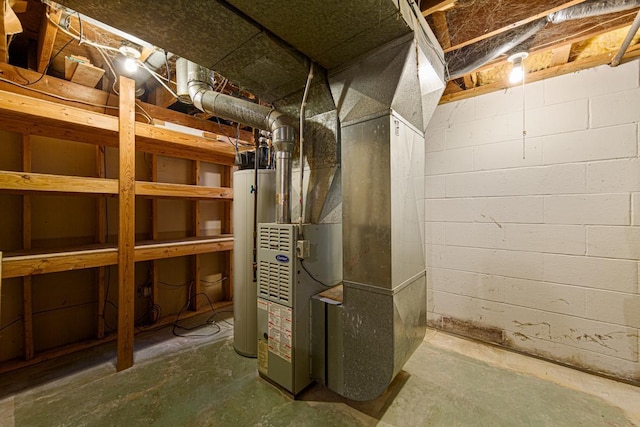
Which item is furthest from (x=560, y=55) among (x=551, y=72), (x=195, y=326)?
(x=195, y=326)

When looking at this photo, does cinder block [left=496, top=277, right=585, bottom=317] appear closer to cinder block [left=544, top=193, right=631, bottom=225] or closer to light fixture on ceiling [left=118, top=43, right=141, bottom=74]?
cinder block [left=544, top=193, right=631, bottom=225]

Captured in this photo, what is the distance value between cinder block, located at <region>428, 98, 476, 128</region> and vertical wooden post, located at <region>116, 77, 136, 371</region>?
9.07ft

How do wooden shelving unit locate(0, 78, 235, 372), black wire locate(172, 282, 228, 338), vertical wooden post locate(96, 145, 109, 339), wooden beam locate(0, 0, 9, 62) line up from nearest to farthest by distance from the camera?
wooden beam locate(0, 0, 9, 62) → wooden shelving unit locate(0, 78, 235, 372) → vertical wooden post locate(96, 145, 109, 339) → black wire locate(172, 282, 228, 338)

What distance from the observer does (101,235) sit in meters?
2.45

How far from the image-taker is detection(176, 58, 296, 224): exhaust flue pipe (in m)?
1.78

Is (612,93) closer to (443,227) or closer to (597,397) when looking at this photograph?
(443,227)

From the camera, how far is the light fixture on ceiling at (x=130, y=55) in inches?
74.2

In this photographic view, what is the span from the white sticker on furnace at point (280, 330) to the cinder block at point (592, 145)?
2413 millimetres

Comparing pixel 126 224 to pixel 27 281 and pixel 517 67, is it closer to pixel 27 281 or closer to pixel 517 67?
pixel 27 281

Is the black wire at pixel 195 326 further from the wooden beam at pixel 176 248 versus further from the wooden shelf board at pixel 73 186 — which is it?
the wooden shelf board at pixel 73 186

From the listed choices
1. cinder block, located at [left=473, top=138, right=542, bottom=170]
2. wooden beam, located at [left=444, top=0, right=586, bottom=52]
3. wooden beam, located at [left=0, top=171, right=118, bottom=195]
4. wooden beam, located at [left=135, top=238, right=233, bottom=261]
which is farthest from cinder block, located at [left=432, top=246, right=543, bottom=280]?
wooden beam, located at [left=0, top=171, right=118, bottom=195]

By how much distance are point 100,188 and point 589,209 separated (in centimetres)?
368

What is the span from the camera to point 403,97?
4.81 feet

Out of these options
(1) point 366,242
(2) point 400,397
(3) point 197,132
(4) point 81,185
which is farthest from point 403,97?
(3) point 197,132
